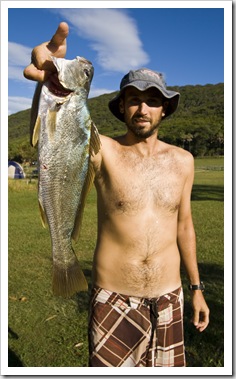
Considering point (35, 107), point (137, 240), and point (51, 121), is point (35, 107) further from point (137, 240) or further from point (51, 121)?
point (137, 240)

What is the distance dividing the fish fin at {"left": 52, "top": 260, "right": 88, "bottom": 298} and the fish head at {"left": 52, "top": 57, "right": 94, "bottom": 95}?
1066 millimetres

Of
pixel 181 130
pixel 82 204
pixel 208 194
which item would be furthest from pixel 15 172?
pixel 181 130

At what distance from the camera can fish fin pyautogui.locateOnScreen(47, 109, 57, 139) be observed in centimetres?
212

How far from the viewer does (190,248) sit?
3438 mm

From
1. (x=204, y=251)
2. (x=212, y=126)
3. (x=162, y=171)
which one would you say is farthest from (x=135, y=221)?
(x=212, y=126)

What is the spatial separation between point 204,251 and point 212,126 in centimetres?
9051

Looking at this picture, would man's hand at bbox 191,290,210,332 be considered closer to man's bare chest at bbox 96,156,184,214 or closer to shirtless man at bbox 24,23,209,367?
shirtless man at bbox 24,23,209,367

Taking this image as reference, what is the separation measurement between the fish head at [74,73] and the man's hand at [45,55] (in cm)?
11

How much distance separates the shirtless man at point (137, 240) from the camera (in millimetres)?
2906

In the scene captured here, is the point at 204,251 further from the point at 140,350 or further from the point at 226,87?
the point at 140,350

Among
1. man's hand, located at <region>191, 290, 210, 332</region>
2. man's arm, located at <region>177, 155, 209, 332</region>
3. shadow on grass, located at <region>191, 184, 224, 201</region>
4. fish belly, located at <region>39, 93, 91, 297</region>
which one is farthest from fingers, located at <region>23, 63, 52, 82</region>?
shadow on grass, located at <region>191, 184, 224, 201</region>

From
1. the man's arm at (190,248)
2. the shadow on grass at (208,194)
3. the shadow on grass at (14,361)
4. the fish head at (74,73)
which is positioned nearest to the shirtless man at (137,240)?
the man's arm at (190,248)

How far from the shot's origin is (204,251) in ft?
32.0

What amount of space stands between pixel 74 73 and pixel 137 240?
1.40 metres
